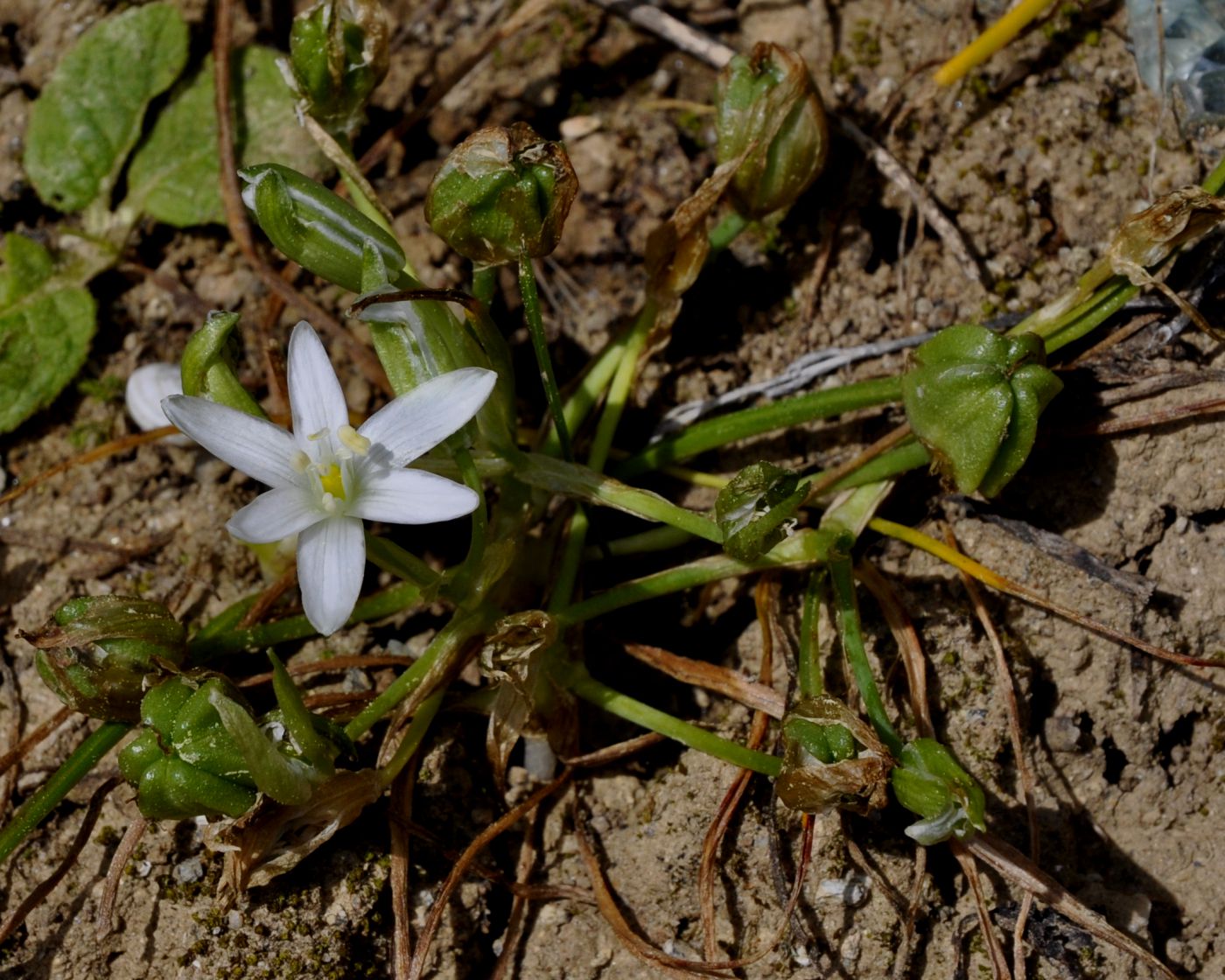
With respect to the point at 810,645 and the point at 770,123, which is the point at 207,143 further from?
the point at 810,645

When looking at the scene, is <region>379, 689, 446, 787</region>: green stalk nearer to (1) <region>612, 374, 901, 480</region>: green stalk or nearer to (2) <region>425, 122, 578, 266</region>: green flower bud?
(1) <region>612, 374, 901, 480</region>: green stalk

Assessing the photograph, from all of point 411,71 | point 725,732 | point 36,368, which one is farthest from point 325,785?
point 411,71

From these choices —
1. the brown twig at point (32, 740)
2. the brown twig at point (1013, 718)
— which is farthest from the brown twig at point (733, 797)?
the brown twig at point (32, 740)

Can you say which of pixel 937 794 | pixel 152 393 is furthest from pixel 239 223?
pixel 937 794

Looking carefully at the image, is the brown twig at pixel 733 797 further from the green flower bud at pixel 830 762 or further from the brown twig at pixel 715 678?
the green flower bud at pixel 830 762

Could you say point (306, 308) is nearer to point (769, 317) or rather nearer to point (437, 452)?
point (437, 452)
